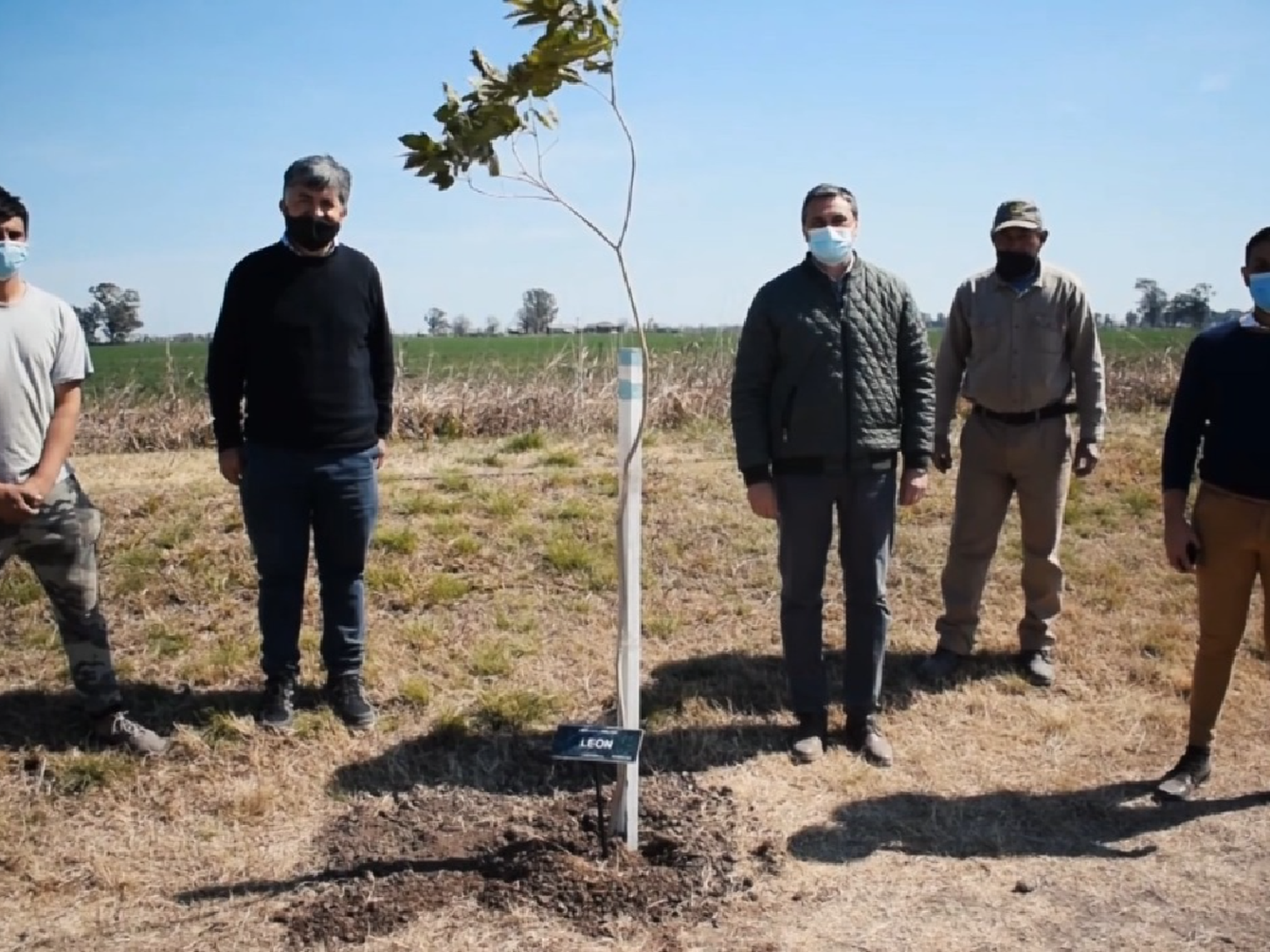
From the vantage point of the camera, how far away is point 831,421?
424 centimetres

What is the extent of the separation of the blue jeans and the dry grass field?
14.3 inches

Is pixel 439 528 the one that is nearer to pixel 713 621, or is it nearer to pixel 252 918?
pixel 713 621

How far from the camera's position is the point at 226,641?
539 cm

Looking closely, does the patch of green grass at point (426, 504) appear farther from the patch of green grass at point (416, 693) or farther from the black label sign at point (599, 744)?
the black label sign at point (599, 744)

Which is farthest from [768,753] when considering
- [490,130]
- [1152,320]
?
[1152,320]

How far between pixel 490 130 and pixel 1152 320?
240 ft

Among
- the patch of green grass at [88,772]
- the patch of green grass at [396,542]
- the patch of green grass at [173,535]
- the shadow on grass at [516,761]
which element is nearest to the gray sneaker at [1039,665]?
the shadow on grass at [516,761]

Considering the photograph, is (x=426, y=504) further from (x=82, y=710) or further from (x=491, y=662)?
(x=82, y=710)

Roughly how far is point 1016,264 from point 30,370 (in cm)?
413

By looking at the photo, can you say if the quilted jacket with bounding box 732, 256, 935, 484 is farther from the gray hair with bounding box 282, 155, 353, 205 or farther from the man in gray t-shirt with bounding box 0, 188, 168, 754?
the man in gray t-shirt with bounding box 0, 188, 168, 754

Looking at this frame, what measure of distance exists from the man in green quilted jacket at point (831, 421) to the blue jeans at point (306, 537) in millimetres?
1572

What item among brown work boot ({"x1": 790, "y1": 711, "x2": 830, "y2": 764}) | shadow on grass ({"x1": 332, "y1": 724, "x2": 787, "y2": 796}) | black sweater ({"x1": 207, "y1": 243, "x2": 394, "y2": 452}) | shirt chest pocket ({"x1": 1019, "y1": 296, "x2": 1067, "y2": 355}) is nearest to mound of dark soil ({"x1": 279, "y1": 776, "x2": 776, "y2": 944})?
shadow on grass ({"x1": 332, "y1": 724, "x2": 787, "y2": 796})

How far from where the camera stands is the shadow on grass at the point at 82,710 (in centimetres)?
449

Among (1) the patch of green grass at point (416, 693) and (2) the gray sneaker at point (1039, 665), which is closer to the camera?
(1) the patch of green grass at point (416, 693)
